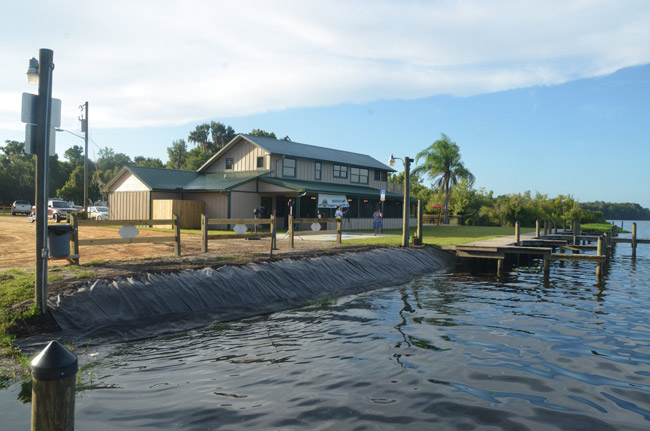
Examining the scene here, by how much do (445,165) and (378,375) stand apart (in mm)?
50802

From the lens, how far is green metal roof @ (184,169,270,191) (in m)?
31.5

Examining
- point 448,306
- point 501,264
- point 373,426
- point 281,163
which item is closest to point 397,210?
point 281,163

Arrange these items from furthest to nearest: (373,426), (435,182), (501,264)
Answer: (435,182) < (501,264) < (373,426)

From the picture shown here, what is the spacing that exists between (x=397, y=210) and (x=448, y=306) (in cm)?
3101

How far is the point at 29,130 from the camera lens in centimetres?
721

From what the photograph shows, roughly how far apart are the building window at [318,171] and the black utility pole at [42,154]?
29476mm

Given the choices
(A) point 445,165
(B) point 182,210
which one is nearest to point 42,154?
(B) point 182,210

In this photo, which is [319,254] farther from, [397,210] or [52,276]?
A: [397,210]

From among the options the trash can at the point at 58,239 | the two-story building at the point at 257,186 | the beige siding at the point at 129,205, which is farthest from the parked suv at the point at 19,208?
the trash can at the point at 58,239

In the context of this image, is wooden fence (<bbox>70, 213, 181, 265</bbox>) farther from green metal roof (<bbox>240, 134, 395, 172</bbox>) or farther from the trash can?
green metal roof (<bbox>240, 134, 395, 172</bbox>)

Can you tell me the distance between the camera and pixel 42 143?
287 inches

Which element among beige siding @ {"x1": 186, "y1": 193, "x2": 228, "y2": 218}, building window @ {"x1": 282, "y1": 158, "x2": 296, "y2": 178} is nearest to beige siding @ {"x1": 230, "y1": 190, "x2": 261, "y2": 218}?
beige siding @ {"x1": 186, "y1": 193, "x2": 228, "y2": 218}

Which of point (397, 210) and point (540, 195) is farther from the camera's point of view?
point (540, 195)

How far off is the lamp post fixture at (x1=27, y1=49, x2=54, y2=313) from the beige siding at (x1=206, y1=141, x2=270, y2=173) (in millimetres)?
26210
